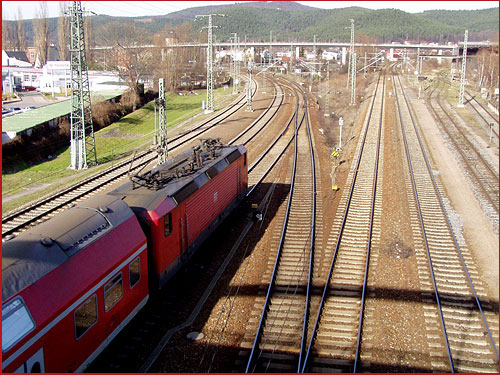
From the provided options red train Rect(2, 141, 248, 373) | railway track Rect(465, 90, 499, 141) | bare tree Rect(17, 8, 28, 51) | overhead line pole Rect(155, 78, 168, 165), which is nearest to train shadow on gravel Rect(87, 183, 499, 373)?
red train Rect(2, 141, 248, 373)

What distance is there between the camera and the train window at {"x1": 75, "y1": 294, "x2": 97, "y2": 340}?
27.4 feet

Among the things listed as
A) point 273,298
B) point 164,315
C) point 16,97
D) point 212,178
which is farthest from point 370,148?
point 16,97

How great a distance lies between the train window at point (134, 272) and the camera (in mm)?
10072

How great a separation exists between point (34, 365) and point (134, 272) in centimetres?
327

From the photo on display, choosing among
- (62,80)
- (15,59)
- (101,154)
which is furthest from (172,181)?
(15,59)

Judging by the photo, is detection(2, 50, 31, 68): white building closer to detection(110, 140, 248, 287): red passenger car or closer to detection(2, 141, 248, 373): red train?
detection(110, 140, 248, 287): red passenger car

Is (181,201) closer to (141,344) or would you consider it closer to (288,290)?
(141,344)

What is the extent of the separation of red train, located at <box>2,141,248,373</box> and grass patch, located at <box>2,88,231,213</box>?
12106 millimetres

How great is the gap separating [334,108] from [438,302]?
1487 inches

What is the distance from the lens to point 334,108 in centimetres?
4822

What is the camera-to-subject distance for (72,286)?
8.22 metres

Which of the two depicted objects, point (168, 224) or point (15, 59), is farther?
point (15, 59)

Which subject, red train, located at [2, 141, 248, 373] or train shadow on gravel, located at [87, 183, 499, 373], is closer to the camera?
red train, located at [2, 141, 248, 373]

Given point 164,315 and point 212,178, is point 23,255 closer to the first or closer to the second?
point 164,315
